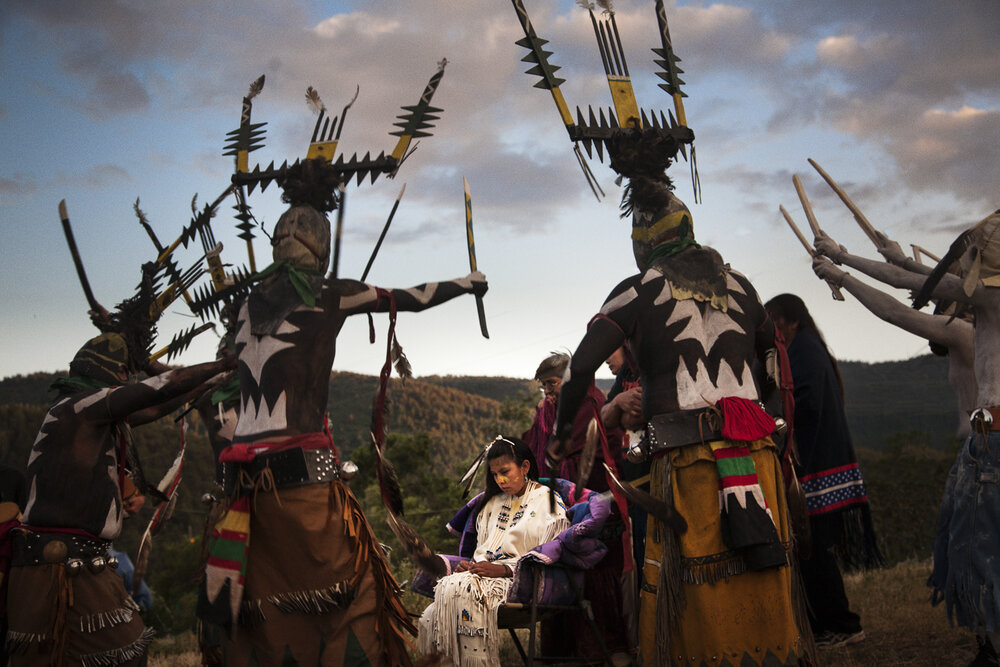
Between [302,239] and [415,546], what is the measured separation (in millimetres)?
1536

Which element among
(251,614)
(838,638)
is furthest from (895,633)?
(251,614)

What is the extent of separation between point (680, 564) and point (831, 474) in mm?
2184

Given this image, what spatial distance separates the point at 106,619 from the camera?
14.9 feet

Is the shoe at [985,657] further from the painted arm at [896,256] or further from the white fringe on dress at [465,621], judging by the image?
the white fringe on dress at [465,621]

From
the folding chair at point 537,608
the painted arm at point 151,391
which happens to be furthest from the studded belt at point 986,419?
the painted arm at point 151,391

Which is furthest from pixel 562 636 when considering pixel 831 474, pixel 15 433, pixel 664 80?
pixel 15 433

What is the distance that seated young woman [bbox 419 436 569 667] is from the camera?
472 cm

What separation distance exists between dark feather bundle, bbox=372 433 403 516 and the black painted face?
85cm

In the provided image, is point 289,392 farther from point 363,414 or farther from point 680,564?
point 363,414

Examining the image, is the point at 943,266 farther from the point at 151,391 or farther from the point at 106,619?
the point at 106,619

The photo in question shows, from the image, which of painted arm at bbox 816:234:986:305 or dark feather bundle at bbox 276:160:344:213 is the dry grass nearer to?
painted arm at bbox 816:234:986:305

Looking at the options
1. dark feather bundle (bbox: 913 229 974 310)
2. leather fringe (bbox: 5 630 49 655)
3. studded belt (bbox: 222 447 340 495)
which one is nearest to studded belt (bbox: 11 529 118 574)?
leather fringe (bbox: 5 630 49 655)

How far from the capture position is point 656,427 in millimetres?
3764

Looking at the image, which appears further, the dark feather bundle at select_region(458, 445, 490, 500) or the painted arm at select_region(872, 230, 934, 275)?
the dark feather bundle at select_region(458, 445, 490, 500)
